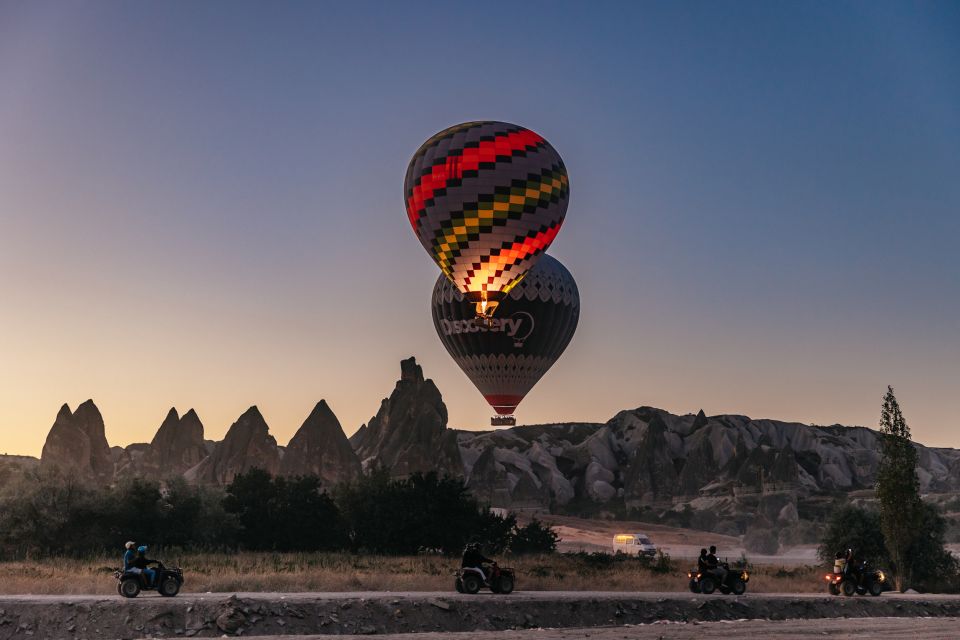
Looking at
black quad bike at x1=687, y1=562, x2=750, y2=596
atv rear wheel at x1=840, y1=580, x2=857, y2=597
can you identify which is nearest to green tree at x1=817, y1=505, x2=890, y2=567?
atv rear wheel at x1=840, y1=580, x2=857, y2=597

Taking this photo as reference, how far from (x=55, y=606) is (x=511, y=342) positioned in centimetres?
3764

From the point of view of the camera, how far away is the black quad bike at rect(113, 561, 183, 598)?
1130 inches

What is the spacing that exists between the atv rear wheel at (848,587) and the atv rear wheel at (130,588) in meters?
23.9

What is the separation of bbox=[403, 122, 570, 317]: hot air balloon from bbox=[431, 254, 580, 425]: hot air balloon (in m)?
9.44

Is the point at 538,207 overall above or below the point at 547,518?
above

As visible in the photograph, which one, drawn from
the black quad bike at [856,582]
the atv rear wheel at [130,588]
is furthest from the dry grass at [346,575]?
the black quad bike at [856,582]

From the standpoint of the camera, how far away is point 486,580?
31453mm

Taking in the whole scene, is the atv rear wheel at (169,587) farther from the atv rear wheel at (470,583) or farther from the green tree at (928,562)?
the green tree at (928,562)

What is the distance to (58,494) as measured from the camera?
162 ft

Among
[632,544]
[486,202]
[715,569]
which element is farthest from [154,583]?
[632,544]

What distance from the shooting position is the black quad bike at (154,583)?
28703mm

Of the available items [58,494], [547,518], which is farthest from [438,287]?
[547,518]

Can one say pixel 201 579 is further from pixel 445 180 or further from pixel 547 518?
pixel 547 518

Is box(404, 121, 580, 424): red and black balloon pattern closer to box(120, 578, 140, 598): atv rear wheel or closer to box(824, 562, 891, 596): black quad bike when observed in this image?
box(824, 562, 891, 596): black quad bike
